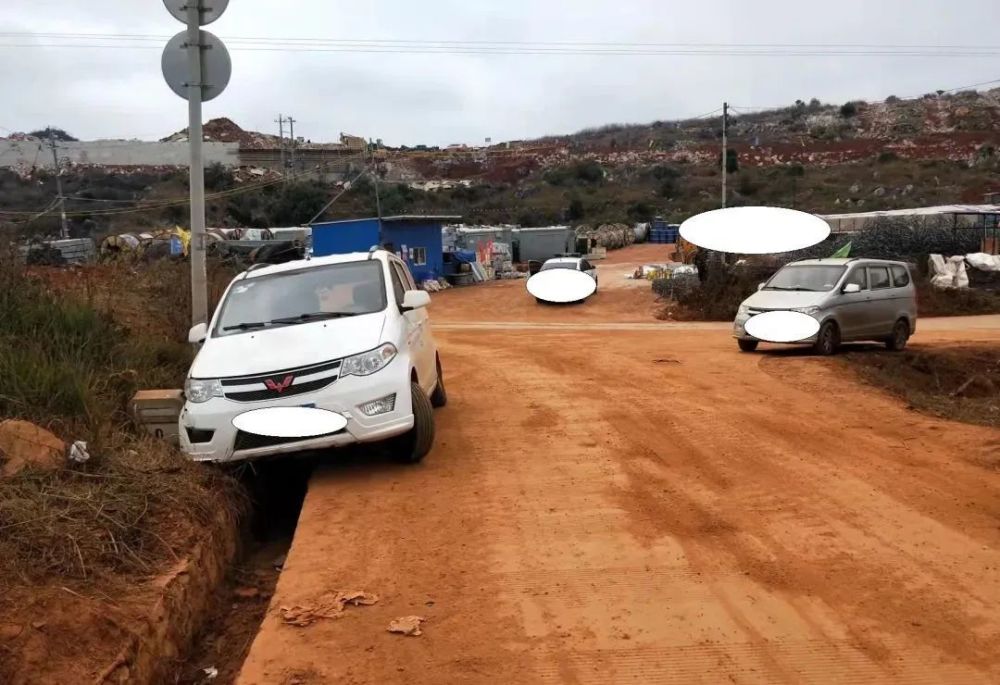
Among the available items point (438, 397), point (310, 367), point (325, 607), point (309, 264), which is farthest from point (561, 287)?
point (325, 607)

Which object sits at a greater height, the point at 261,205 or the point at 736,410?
the point at 261,205

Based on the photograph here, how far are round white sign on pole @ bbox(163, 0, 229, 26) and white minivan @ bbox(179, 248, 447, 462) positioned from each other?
97.0 inches

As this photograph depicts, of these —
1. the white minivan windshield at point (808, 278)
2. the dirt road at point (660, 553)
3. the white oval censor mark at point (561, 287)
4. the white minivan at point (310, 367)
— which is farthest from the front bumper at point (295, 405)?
the white oval censor mark at point (561, 287)

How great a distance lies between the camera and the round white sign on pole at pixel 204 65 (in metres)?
8.27

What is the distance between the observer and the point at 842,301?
15398mm

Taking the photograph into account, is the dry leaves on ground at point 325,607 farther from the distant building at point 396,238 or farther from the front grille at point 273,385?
the distant building at point 396,238

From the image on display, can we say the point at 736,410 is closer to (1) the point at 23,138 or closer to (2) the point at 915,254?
(2) the point at 915,254

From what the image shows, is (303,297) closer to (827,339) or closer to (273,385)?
(273,385)

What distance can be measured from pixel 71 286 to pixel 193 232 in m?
3.21

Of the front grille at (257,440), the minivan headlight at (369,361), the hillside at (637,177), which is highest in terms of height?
the hillside at (637,177)

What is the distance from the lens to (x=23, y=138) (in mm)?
76250

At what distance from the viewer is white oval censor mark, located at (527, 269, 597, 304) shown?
108 ft

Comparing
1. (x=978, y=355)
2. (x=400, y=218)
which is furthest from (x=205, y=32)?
(x=400, y=218)

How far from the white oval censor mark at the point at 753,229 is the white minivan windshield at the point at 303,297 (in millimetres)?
13570
